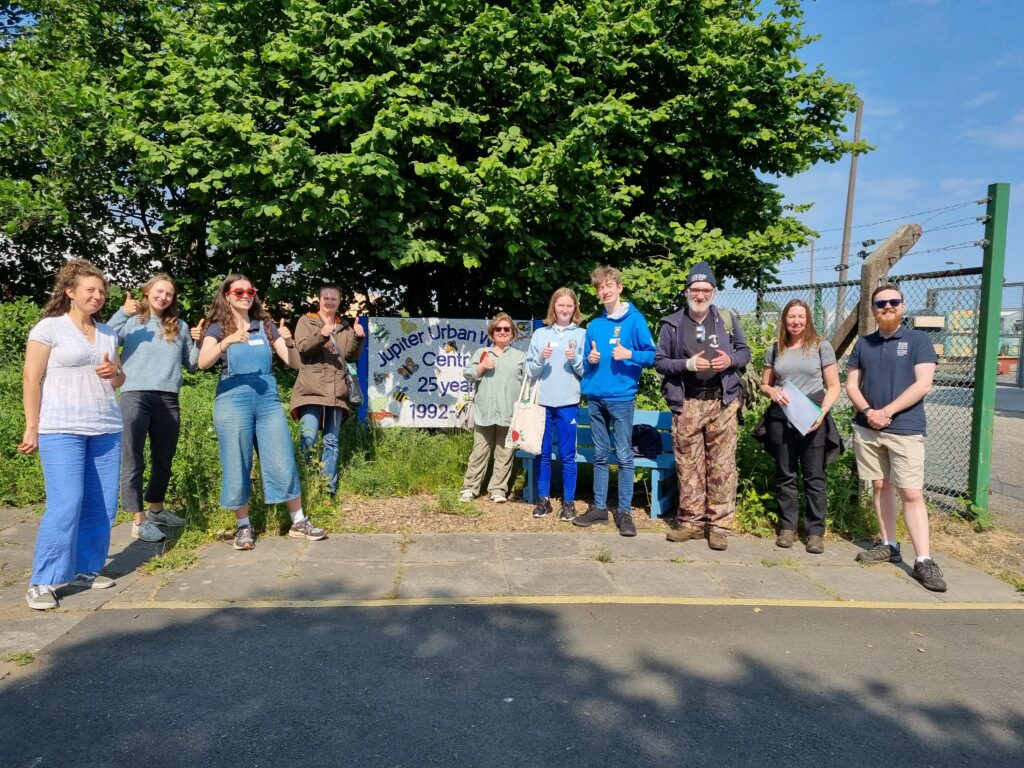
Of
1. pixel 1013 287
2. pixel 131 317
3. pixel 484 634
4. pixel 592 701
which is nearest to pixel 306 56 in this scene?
pixel 131 317

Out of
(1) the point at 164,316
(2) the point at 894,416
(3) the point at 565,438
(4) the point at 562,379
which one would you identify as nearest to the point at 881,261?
(2) the point at 894,416

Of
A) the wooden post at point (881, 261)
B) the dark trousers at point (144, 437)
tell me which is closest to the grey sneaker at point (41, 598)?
the dark trousers at point (144, 437)

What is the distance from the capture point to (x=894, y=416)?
15.9 feet

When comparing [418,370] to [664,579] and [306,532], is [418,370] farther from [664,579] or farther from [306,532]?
[664,579]

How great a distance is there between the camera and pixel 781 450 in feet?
17.7

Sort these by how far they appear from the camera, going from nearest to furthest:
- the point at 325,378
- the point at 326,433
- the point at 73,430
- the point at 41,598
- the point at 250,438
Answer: the point at 41,598 → the point at 73,430 → the point at 250,438 → the point at 325,378 → the point at 326,433

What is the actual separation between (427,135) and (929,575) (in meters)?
5.85

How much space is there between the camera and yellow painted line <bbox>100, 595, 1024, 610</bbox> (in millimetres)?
4098

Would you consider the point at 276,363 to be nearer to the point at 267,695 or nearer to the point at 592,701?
the point at 267,695

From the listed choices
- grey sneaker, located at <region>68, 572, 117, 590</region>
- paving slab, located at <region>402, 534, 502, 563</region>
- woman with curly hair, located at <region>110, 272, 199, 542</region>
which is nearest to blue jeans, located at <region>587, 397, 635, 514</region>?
paving slab, located at <region>402, 534, 502, 563</region>

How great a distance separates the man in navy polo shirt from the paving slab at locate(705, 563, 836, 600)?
721 millimetres

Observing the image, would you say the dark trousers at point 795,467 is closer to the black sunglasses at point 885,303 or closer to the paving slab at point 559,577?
the black sunglasses at point 885,303

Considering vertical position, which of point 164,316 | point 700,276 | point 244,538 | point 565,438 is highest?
point 700,276

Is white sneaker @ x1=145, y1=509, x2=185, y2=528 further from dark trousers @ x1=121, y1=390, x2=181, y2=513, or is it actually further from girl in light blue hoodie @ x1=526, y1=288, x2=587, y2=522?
girl in light blue hoodie @ x1=526, y1=288, x2=587, y2=522
